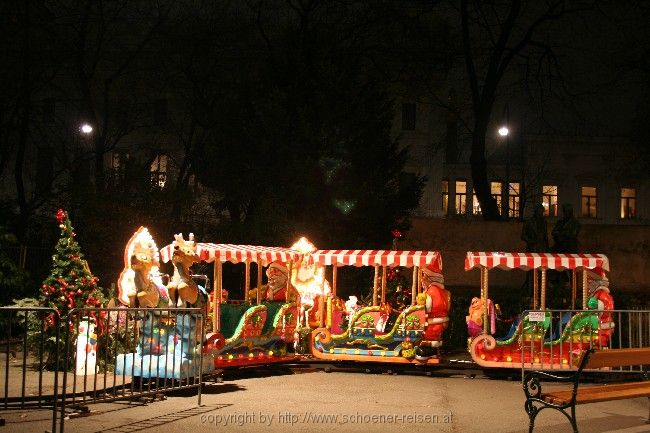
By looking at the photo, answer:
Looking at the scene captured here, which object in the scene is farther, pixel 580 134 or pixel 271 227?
pixel 580 134

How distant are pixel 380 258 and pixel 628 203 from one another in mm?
33396

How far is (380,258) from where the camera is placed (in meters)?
16.9

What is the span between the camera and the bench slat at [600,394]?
9125mm

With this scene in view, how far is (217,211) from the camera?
2958 cm

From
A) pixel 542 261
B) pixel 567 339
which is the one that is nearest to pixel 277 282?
pixel 542 261

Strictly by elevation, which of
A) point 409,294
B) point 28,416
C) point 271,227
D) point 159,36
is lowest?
point 28,416

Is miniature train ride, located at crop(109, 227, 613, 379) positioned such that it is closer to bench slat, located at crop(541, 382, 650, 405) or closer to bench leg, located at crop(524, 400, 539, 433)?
bench slat, located at crop(541, 382, 650, 405)

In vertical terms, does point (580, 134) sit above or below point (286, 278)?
above

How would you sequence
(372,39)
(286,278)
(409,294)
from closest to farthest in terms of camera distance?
(286,278) < (409,294) < (372,39)

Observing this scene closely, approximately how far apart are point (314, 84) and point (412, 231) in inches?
223

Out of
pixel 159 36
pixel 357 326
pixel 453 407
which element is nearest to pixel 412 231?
pixel 357 326

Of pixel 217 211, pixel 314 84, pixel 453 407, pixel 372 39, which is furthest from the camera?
pixel 372 39

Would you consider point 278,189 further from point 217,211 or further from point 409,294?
point 409,294

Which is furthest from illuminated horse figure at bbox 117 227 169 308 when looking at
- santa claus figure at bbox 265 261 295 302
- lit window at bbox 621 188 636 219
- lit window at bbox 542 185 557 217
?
lit window at bbox 621 188 636 219
